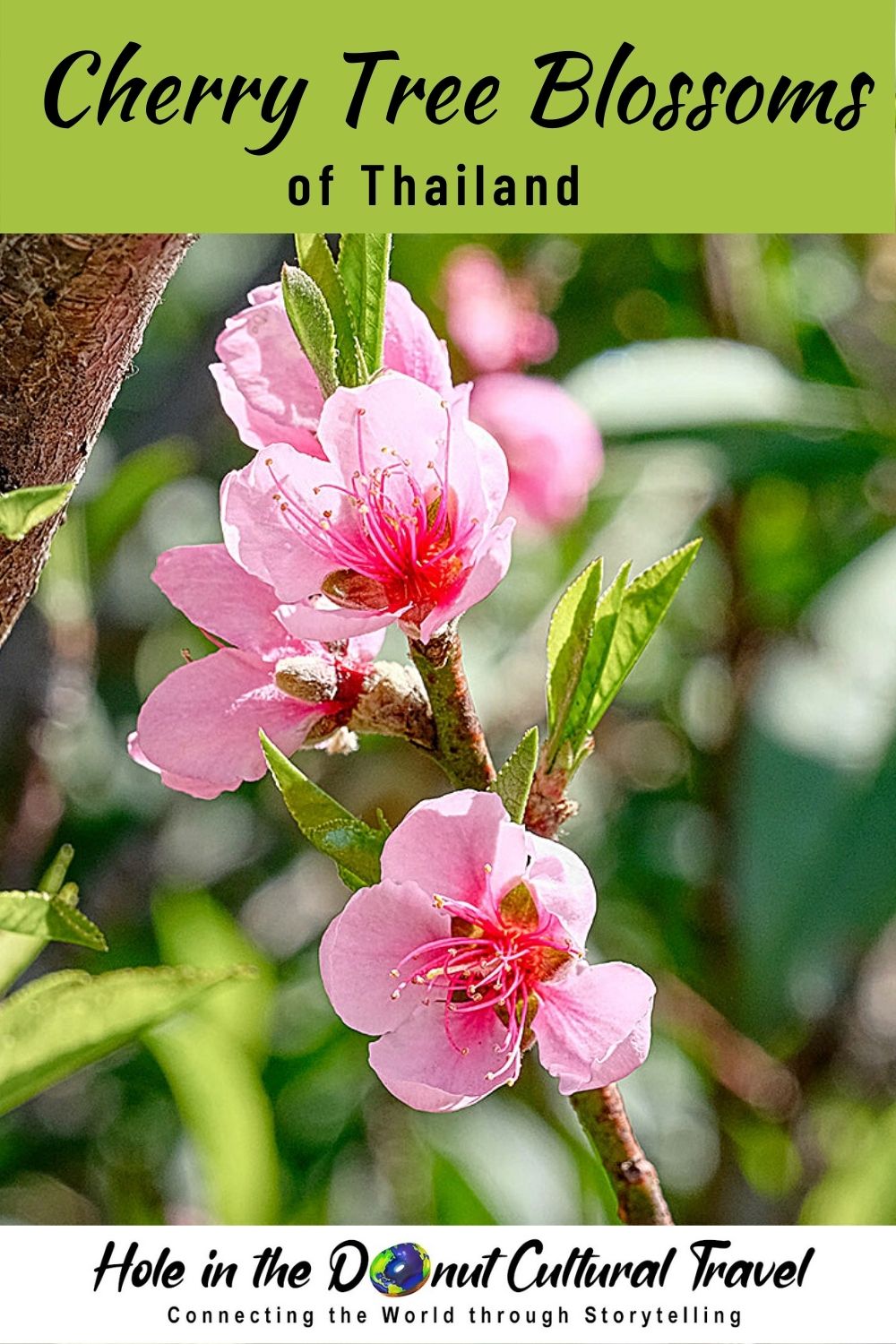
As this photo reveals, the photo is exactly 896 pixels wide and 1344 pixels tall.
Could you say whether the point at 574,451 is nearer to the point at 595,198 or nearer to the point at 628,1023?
the point at 595,198

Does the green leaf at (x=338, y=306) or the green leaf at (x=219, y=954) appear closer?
the green leaf at (x=338, y=306)

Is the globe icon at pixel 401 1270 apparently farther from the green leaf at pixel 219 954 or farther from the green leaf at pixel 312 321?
the green leaf at pixel 219 954

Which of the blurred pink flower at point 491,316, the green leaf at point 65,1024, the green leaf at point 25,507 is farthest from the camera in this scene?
the blurred pink flower at point 491,316

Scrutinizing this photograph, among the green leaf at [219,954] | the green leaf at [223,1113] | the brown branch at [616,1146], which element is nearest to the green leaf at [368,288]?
the brown branch at [616,1146]

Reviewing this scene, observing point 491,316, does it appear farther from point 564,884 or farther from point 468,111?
Result: point 564,884

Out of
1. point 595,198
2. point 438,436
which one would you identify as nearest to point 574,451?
point 595,198

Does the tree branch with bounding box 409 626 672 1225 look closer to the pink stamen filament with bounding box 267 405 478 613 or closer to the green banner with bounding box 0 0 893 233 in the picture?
the pink stamen filament with bounding box 267 405 478 613
